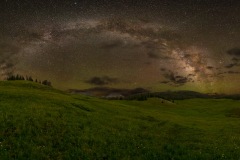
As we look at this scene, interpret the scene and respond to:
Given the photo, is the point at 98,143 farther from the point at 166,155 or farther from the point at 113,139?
the point at 166,155

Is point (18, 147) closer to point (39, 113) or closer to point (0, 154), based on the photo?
point (0, 154)

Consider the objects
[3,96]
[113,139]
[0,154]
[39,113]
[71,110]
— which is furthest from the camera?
[3,96]

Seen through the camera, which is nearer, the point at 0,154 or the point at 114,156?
the point at 0,154

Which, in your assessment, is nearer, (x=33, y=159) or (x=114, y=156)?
(x=33, y=159)

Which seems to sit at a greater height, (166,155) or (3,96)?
(3,96)

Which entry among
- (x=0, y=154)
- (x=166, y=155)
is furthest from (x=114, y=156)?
(x=0, y=154)

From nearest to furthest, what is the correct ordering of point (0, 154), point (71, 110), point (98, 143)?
point (0, 154)
point (98, 143)
point (71, 110)

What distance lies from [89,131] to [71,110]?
1316cm

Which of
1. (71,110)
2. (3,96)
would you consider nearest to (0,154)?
(71,110)

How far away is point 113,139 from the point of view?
3425 centimetres

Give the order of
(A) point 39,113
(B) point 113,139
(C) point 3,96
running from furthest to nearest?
(C) point 3,96, (A) point 39,113, (B) point 113,139

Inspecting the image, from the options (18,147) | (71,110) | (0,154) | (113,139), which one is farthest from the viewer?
(71,110)

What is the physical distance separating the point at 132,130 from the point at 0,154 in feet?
65.2

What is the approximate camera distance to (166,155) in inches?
1147
